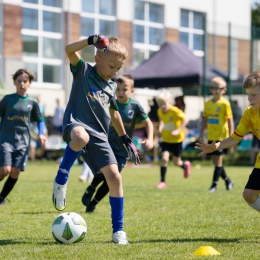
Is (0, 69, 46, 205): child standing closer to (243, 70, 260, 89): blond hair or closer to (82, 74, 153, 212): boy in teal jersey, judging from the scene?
(82, 74, 153, 212): boy in teal jersey

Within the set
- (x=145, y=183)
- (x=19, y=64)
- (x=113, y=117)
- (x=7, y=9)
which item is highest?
(x=7, y=9)

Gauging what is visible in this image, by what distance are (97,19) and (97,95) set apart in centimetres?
2101

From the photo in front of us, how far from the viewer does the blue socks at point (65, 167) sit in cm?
539

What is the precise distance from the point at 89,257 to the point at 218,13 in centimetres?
2707

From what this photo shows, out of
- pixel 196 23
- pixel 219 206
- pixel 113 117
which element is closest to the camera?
pixel 113 117

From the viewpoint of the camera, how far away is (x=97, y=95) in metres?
5.57

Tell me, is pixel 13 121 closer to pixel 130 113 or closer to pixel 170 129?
pixel 130 113

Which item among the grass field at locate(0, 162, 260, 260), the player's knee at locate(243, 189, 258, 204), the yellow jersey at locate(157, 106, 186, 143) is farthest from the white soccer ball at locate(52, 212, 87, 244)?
the yellow jersey at locate(157, 106, 186, 143)

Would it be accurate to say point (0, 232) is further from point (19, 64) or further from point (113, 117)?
point (19, 64)

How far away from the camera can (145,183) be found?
42.0ft

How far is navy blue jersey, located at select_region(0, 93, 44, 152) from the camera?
8336mm

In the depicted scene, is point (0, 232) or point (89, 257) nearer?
point (89, 257)

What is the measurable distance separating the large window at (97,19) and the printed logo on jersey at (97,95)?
778 inches

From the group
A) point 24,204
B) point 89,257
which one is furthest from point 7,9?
point 89,257
